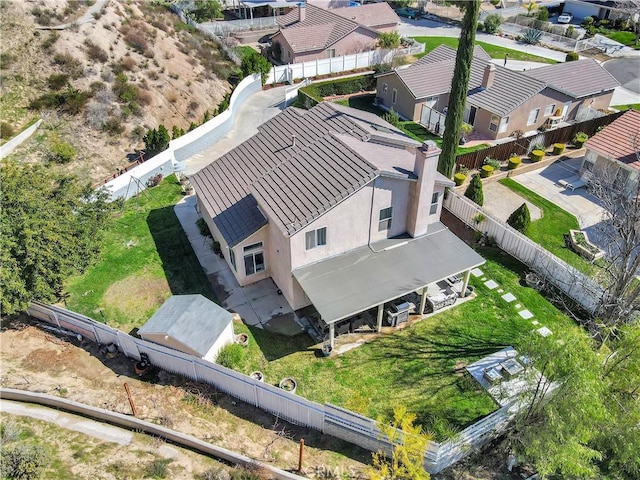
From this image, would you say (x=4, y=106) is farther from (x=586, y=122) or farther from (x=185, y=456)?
(x=586, y=122)

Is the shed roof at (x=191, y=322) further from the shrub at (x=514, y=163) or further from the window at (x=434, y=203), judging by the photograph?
the shrub at (x=514, y=163)

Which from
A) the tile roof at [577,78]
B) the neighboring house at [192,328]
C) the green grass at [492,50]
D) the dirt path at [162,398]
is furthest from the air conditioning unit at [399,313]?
the green grass at [492,50]

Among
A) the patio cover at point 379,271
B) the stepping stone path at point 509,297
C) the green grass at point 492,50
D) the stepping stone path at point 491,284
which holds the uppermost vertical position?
the green grass at point 492,50

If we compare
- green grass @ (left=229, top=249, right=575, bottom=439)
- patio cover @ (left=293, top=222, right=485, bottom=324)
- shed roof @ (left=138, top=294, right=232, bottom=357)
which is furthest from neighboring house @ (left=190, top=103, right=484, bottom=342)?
shed roof @ (left=138, top=294, right=232, bottom=357)

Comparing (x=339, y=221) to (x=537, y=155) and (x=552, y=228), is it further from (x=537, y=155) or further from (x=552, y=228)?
(x=537, y=155)

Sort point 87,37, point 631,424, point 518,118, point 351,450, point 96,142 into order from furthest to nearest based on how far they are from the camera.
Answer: point 87,37
point 518,118
point 96,142
point 351,450
point 631,424

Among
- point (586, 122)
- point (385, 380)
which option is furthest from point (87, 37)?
point (586, 122)

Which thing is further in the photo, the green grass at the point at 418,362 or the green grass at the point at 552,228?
the green grass at the point at 552,228
